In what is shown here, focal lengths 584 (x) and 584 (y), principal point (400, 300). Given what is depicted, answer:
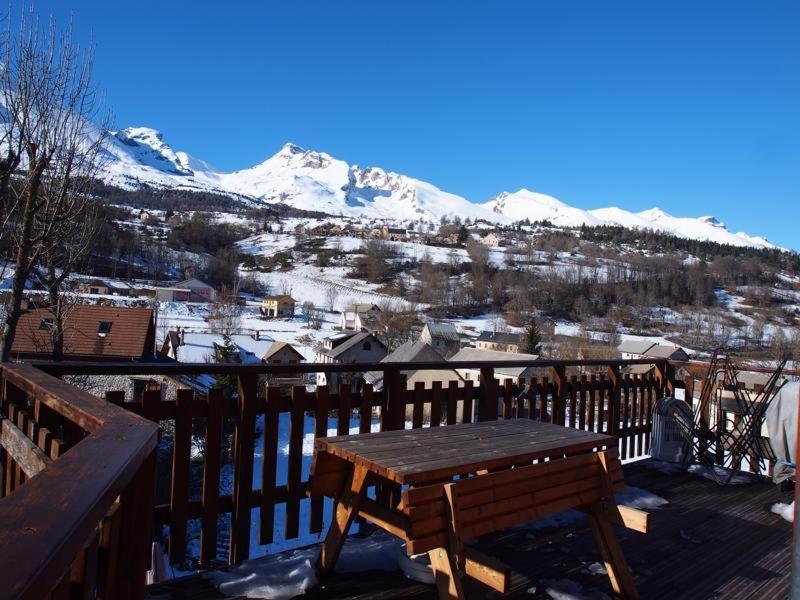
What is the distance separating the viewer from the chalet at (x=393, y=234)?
15588cm


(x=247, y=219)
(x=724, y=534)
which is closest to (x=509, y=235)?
(x=247, y=219)

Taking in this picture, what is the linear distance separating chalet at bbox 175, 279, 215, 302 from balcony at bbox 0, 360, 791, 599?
270 ft

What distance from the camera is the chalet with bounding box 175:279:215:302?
82875 millimetres

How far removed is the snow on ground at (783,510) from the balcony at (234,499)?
2.8 inches

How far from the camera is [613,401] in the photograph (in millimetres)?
5621

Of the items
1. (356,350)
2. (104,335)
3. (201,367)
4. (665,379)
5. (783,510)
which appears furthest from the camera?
(356,350)

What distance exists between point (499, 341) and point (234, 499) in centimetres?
6032

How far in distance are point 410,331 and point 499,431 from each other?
67889 mm

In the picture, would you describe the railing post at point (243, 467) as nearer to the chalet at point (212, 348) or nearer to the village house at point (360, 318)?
the chalet at point (212, 348)

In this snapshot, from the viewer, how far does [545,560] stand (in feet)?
10.3

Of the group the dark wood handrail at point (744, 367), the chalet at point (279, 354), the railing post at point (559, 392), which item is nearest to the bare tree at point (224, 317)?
the chalet at point (279, 354)

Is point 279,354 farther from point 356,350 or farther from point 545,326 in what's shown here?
point 545,326

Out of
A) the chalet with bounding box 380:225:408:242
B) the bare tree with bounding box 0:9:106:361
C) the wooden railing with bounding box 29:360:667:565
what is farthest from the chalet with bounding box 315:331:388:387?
the chalet with bounding box 380:225:408:242

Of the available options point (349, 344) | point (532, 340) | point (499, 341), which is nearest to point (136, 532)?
point (349, 344)
